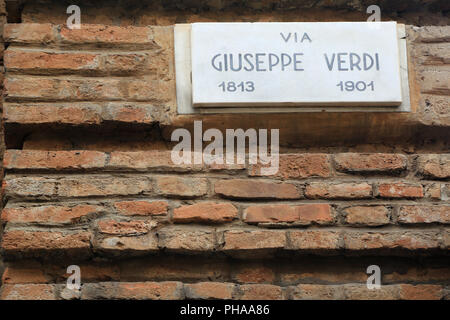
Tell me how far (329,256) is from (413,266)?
0.26 meters

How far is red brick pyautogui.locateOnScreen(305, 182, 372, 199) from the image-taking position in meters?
2.31

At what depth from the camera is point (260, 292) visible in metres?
2.21

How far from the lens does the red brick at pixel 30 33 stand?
2.40m

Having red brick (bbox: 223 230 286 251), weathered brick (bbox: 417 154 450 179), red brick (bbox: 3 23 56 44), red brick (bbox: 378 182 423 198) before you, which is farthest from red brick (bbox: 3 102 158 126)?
weathered brick (bbox: 417 154 450 179)

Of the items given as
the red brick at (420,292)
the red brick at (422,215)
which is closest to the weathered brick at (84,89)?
the red brick at (422,215)

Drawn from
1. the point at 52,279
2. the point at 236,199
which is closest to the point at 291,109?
the point at 236,199

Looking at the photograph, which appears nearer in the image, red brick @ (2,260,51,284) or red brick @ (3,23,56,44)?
red brick @ (2,260,51,284)

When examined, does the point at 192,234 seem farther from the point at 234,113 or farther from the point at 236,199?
the point at 234,113

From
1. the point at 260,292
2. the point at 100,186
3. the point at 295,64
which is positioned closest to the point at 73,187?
the point at 100,186

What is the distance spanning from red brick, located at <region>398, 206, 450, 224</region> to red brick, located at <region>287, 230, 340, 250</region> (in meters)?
0.21

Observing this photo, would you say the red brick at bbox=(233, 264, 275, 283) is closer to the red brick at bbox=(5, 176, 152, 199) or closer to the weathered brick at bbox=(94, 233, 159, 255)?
the weathered brick at bbox=(94, 233, 159, 255)

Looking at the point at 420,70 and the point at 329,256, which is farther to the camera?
the point at 420,70

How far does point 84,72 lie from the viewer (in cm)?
238

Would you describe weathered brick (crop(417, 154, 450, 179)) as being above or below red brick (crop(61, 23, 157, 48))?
below
